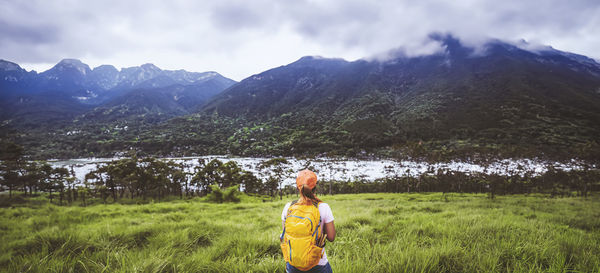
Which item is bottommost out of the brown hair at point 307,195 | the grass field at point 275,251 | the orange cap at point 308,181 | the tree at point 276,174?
the tree at point 276,174

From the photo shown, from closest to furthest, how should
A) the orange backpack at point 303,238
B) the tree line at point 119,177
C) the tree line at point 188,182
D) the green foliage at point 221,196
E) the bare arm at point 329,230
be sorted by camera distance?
the orange backpack at point 303,238
the bare arm at point 329,230
the green foliage at point 221,196
the tree line at point 119,177
the tree line at point 188,182

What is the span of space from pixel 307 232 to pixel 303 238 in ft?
0.25

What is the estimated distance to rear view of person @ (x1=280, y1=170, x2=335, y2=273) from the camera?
2342 millimetres

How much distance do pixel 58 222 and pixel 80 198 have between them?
215 ft

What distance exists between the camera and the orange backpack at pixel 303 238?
233 cm

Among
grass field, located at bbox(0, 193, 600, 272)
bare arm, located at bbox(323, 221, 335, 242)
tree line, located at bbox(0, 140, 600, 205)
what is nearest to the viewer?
bare arm, located at bbox(323, 221, 335, 242)

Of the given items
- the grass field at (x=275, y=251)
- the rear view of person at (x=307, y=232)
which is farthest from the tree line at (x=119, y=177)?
the rear view of person at (x=307, y=232)

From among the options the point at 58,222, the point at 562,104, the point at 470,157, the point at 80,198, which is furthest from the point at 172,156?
the point at 562,104

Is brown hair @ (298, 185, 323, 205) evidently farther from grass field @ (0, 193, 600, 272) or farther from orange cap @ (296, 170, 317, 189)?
grass field @ (0, 193, 600, 272)

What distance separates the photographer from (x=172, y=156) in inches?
6777

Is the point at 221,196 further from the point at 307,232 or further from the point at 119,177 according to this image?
the point at 119,177

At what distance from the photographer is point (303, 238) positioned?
2.36m

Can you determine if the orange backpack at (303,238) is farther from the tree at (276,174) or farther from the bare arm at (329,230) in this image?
the tree at (276,174)

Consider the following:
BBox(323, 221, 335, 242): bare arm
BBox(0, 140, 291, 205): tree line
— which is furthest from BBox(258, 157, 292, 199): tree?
BBox(323, 221, 335, 242): bare arm
